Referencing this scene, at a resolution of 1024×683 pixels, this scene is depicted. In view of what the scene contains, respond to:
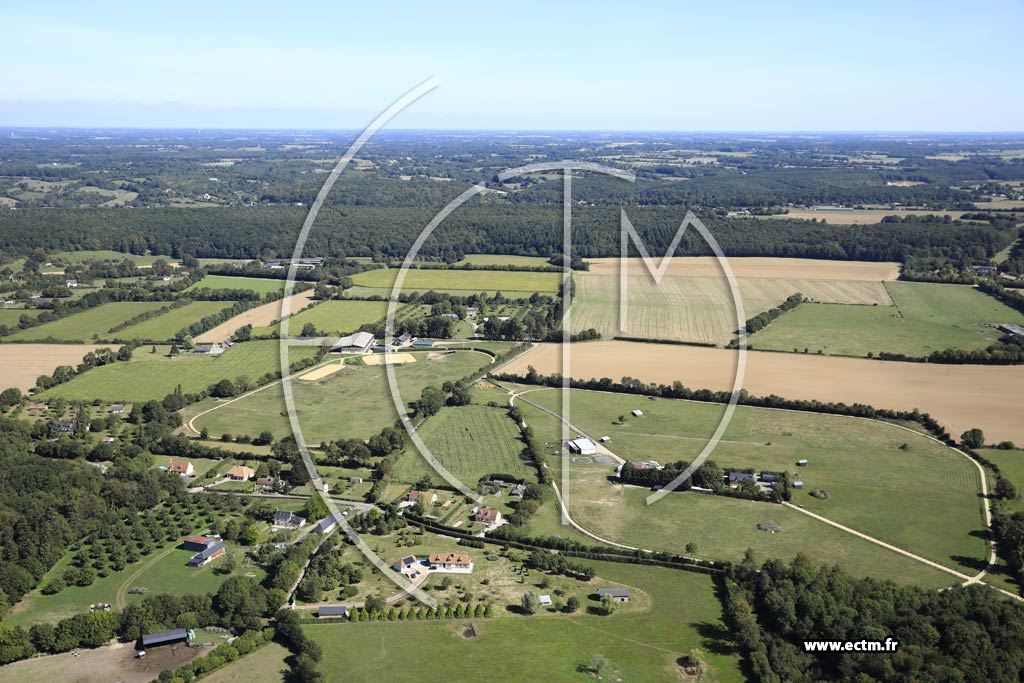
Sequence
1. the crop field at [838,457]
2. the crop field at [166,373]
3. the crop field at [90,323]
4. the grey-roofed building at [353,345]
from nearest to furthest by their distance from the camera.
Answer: the crop field at [838,457], the crop field at [166,373], the grey-roofed building at [353,345], the crop field at [90,323]

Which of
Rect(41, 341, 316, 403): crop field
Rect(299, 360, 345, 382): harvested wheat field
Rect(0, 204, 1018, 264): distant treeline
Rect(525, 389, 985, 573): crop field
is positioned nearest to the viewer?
Rect(525, 389, 985, 573): crop field

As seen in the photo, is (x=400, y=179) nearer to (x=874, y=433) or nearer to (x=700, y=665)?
(x=874, y=433)

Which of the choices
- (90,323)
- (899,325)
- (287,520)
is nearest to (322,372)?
(287,520)

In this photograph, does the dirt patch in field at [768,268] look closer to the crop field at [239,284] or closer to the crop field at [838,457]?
the crop field at [239,284]

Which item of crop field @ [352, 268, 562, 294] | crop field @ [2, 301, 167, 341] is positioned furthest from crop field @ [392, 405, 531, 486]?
crop field @ [352, 268, 562, 294]

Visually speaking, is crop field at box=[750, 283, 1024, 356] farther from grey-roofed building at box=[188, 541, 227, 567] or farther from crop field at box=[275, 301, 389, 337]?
grey-roofed building at box=[188, 541, 227, 567]

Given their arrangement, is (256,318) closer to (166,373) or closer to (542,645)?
(166,373)

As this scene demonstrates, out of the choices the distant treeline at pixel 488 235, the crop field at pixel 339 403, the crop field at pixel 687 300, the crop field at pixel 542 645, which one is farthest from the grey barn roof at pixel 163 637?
the distant treeline at pixel 488 235
